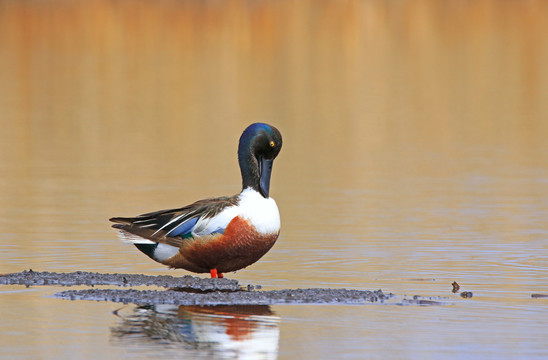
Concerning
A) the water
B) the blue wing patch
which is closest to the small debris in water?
the water

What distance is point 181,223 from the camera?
33.0 feet

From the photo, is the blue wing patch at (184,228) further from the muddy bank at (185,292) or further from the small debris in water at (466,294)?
the small debris in water at (466,294)

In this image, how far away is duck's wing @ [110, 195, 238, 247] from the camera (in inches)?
391

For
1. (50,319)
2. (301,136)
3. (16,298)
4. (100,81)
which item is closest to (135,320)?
(50,319)

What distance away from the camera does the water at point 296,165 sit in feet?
26.0

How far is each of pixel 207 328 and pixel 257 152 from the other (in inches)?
117

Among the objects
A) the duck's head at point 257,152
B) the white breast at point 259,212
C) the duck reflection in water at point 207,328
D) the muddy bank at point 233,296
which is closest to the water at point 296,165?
the duck reflection in water at point 207,328

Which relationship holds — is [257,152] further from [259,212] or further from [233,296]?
[233,296]

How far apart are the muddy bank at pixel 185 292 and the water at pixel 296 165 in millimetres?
237

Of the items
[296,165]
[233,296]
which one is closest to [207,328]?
[233,296]

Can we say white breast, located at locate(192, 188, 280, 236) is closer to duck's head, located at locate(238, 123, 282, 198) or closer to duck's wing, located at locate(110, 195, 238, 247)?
duck's wing, located at locate(110, 195, 238, 247)

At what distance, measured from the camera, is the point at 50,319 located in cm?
812

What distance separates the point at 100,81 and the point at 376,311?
2886 cm

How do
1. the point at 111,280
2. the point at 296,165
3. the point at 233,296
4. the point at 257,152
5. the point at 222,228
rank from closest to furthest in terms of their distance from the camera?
the point at 233,296 < the point at 111,280 < the point at 222,228 < the point at 257,152 < the point at 296,165
